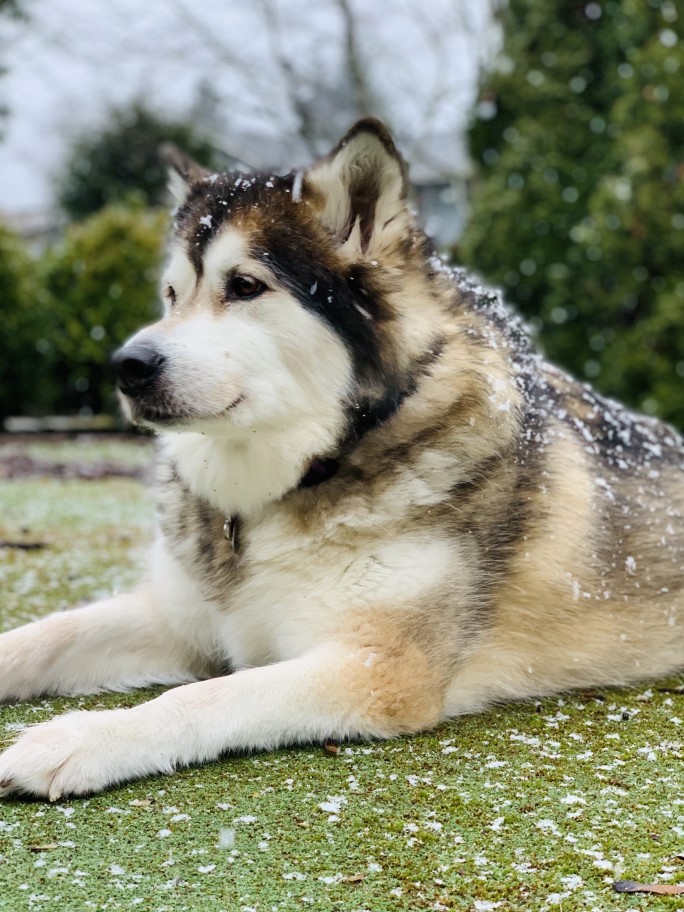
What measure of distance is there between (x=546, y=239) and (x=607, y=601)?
8.41 meters

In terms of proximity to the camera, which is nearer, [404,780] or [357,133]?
[404,780]

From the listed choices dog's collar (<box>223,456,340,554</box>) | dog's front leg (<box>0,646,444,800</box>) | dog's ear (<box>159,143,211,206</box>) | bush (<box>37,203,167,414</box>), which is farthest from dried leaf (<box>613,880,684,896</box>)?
bush (<box>37,203,167,414</box>)

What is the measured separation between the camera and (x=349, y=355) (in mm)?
2865

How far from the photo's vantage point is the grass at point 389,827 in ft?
6.24

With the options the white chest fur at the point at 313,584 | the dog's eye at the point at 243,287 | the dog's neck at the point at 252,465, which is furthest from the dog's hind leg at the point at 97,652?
the dog's eye at the point at 243,287

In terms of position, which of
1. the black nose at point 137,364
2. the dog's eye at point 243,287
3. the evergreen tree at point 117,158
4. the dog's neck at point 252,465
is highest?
the evergreen tree at point 117,158

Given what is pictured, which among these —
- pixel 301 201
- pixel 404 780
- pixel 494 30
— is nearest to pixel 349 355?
pixel 301 201

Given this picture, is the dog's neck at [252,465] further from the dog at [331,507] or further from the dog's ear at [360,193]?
the dog's ear at [360,193]

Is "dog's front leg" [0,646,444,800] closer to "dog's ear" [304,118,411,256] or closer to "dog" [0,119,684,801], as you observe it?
"dog" [0,119,684,801]

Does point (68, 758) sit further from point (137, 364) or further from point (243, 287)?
point (243, 287)

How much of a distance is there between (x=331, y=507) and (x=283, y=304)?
1.95ft

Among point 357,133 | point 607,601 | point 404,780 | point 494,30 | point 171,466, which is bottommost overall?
point 404,780

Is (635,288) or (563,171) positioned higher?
(563,171)

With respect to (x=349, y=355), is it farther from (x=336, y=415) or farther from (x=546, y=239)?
(x=546, y=239)
